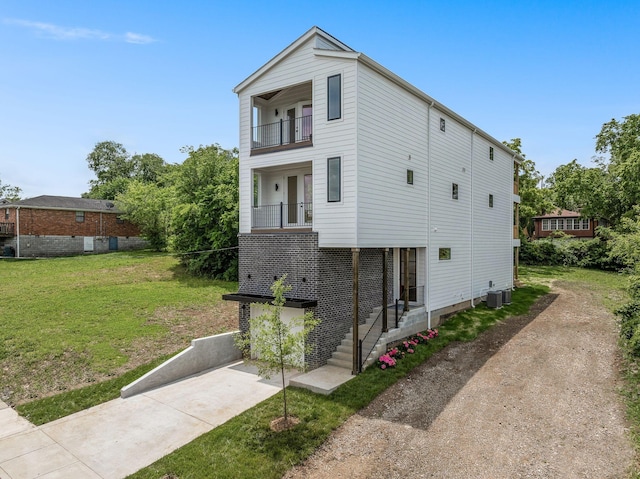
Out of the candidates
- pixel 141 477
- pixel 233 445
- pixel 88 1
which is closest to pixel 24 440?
pixel 141 477

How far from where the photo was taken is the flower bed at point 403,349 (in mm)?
13047

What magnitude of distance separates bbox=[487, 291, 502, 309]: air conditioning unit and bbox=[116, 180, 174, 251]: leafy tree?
28.2 metres

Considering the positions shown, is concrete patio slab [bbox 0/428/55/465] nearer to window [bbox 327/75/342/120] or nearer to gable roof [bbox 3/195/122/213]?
window [bbox 327/75/342/120]

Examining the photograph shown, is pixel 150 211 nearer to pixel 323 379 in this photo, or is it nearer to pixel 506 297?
pixel 323 379

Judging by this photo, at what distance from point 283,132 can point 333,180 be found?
399 centimetres

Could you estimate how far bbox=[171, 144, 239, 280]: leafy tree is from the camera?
88.5 ft

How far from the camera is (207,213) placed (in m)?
27.7

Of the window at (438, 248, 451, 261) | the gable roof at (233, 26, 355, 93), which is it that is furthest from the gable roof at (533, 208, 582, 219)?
the gable roof at (233, 26, 355, 93)

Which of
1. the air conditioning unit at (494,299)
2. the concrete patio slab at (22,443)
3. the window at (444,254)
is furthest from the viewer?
the air conditioning unit at (494,299)

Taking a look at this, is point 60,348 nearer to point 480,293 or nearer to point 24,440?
point 24,440

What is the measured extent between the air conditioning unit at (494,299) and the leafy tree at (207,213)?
16.2 m

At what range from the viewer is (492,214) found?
22500 millimetres

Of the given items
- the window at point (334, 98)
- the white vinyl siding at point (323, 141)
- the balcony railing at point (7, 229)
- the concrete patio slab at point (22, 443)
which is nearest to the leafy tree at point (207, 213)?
the white vinyl siding at point (323, 141)

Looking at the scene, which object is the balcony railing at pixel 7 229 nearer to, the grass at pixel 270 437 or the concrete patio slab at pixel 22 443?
the concrete patio slab at pixel 22 443
